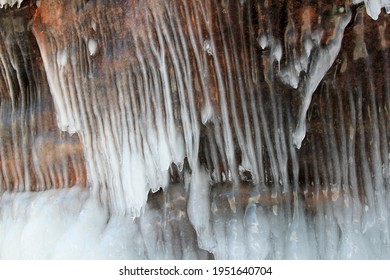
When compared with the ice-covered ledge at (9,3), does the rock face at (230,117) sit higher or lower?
lower

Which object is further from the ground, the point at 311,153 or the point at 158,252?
the point at 311,153

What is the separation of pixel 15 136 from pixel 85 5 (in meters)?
0.74

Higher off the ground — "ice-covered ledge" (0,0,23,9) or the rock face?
"ice-covered ledge" (0,0,23,9)

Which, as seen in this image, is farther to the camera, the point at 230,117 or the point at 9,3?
the point at 9,3

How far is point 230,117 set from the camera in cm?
186

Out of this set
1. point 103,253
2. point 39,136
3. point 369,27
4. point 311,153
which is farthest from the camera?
point 39,136

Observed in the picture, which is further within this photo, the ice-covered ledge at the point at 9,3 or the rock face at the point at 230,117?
the ice-covered ledge at the point at 9,3

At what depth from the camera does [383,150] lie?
→ 177 cm

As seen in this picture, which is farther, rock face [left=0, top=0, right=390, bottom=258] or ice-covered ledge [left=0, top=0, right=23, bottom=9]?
ice-covered ledge [left=0, top=0, right=23, bottom=9]

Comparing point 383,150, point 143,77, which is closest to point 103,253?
point 143,77

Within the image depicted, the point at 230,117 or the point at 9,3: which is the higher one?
the point at 9,3

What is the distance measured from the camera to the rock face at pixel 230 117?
174 cm

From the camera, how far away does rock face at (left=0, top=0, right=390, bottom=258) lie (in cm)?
174

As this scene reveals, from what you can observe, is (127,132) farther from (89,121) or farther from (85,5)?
(85,5)
